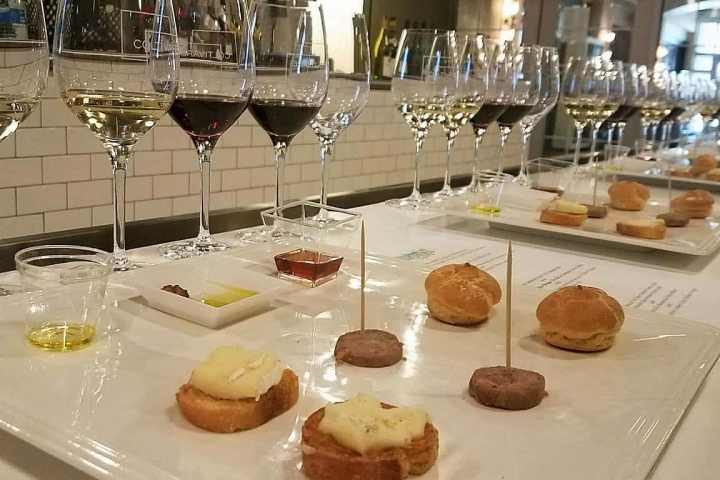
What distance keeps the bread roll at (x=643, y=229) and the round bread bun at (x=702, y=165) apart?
3.49ft

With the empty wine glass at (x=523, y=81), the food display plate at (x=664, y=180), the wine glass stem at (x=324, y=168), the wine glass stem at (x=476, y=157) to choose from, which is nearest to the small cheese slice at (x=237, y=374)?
the wine glass stem at (x=324, y=168)

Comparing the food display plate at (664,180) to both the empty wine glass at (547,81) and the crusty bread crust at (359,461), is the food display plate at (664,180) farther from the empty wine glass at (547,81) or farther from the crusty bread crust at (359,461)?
the crusty bread crust at (359,461)

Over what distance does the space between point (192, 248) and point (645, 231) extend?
697mm

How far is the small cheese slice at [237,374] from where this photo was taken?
21.1 inches

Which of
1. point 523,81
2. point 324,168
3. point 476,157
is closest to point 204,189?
point 324,168

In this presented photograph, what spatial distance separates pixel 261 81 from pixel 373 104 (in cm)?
265

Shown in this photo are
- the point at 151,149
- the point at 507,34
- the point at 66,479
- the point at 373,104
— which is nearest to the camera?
the point at 66,479

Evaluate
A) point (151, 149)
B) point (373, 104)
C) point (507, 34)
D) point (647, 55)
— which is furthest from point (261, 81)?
point (647, 55)

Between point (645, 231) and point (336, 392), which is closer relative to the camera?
point (336, 392)

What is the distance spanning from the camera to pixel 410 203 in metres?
1.56

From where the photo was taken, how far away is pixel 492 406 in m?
0.60

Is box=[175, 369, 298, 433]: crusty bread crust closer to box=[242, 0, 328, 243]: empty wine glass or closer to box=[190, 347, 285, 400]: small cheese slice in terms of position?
box=[190, 347, 285, 400]: small cheese slice

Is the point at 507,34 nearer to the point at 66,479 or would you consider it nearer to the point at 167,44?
the point at 167,44

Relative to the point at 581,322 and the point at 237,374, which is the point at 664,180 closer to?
the point at 581,322
